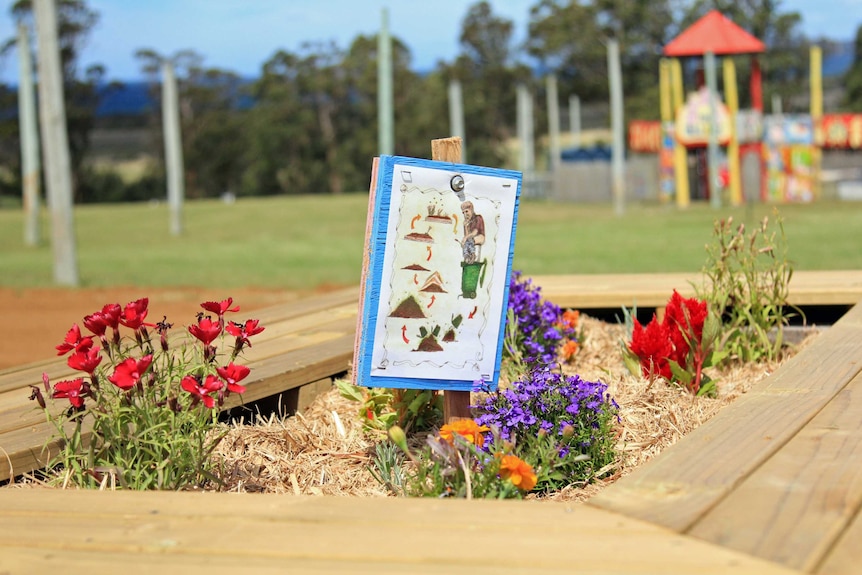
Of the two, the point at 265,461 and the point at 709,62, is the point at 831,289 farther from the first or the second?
the point at 709,62

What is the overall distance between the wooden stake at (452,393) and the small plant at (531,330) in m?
1.03

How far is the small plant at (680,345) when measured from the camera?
13.2ft

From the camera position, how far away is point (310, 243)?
70.3 ft

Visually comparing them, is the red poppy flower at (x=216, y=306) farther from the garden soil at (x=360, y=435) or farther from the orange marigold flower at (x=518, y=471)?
the orange marigold flower at (x=518, y=471)

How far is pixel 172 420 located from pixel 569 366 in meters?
2.52

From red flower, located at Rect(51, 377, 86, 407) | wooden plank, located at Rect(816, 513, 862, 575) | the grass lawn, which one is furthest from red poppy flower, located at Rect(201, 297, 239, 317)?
the grass lawn

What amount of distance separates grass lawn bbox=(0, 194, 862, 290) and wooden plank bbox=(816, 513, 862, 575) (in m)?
10.3

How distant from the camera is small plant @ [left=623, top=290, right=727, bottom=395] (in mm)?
4012

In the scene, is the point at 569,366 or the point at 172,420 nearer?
the point at 172,420

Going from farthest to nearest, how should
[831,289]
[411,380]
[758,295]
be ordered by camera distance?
[831,289] → [758,295] → [411,380]

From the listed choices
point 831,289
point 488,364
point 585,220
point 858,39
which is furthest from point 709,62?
point 858,39

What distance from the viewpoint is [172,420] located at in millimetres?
2709

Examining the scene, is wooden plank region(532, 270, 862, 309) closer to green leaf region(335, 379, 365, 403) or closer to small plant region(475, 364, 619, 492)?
green leaf region(335, 379, 365, 403)

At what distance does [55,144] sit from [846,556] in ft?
43.7
